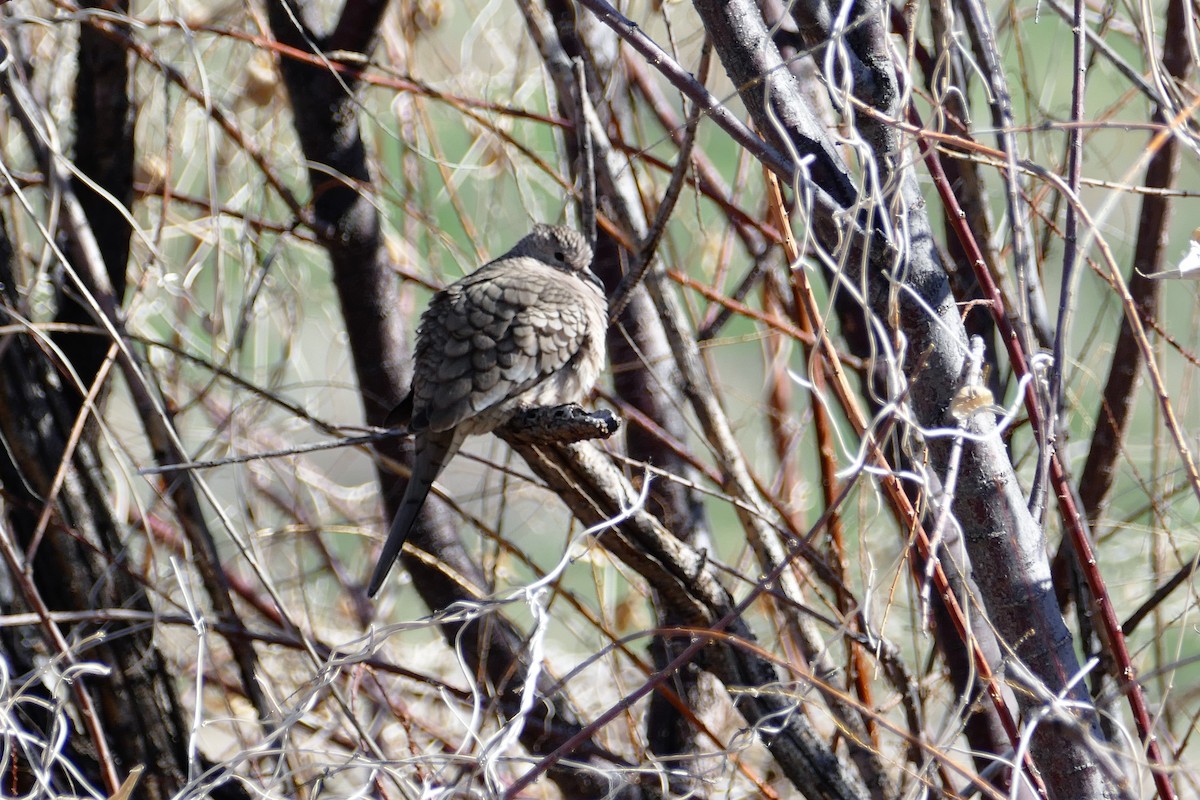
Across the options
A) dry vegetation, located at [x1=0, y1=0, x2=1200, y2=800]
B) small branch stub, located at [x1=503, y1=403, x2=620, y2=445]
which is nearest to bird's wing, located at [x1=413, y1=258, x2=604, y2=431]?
dry vegetation, located at [x1=0, y1=0, x2=1200, y2=800]

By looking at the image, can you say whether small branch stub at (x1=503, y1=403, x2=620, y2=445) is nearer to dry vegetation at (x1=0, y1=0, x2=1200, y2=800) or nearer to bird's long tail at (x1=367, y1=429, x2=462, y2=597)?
dry vegetation at (x1=0, y1=0, x2=1200, y2=800)

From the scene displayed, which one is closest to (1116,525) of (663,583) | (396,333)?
(663,583)

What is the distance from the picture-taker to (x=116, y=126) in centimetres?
286

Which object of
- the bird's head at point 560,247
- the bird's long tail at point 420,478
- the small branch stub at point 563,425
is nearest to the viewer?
the small branch stub at point 563,425

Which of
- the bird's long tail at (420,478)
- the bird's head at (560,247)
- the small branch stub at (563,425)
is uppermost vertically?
the bird's head at (560,247)

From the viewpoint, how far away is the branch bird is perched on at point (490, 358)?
8.41 feet

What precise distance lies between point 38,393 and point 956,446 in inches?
81.0

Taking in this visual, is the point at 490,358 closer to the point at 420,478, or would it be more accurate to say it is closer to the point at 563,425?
the point at 420,478

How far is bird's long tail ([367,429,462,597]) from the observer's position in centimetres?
252

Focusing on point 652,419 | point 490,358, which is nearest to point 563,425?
point 490,358

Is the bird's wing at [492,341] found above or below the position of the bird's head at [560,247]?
below

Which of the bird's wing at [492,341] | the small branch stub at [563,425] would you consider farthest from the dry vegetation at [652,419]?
the bird's wing at [492,341]

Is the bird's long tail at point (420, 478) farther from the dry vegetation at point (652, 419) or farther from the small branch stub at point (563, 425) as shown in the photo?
the small branch stub at point (563, 425)

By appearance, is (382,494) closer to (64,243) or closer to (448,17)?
(64,243)
